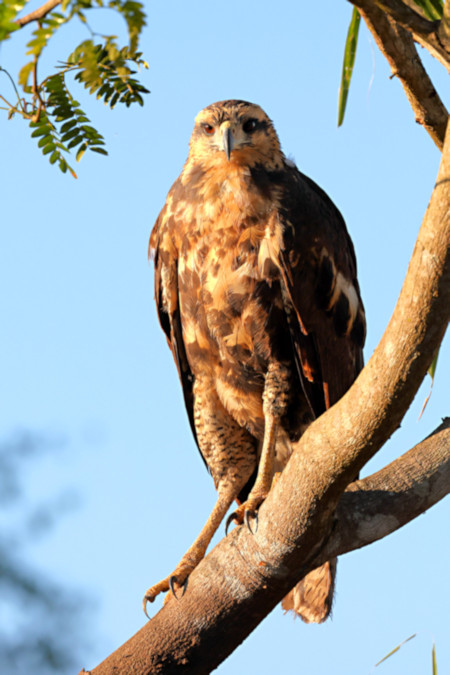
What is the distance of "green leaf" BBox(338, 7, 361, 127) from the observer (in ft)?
10.7

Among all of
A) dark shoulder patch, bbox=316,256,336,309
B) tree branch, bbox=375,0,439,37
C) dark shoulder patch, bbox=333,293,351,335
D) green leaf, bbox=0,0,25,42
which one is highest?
dark shoulder patch, bbox=316,256,336,309

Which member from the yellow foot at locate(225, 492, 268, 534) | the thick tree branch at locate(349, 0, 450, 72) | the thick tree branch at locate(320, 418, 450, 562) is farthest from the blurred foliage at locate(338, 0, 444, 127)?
the yellow foot at locate(225, 492, 268, 534)

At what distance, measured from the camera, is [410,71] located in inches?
116

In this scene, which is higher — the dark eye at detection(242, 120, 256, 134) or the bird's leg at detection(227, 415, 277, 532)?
the dark eye at detection(242, 120, 256, 134)

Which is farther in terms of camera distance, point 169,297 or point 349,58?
point 169,297

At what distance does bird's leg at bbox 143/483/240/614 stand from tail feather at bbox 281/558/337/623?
19.1 inches

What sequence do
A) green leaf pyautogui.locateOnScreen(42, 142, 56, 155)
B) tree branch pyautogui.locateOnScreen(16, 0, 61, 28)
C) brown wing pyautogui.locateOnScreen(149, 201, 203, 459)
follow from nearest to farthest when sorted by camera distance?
1. tree branch pyautogui.locateOnScreen(16, 0, 61, 28)
2. green leaf pyautogui.locateOnScreen(42, 142, 56, 155)
3. brown wing pyautogui.locateOnScreen(149, 201, 203, 459)

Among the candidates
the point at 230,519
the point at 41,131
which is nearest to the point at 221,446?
the point at 230,519

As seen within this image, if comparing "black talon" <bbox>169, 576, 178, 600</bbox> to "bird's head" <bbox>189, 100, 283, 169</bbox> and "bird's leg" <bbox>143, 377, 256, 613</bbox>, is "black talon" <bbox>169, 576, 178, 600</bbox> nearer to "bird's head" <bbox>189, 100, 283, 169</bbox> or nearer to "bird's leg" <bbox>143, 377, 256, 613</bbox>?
"bird's leg" <bbox>143, 377, 256, 613</bbox>

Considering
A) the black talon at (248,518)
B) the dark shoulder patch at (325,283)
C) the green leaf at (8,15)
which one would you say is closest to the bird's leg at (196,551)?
the black talon at (248,518)

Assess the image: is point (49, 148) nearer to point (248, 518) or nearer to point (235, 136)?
point (235, 136)

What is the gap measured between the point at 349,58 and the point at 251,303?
1.08 m

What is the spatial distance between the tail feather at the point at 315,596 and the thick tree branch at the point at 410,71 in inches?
79.2

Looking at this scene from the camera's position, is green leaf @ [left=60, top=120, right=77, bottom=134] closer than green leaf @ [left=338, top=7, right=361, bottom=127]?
Yes
